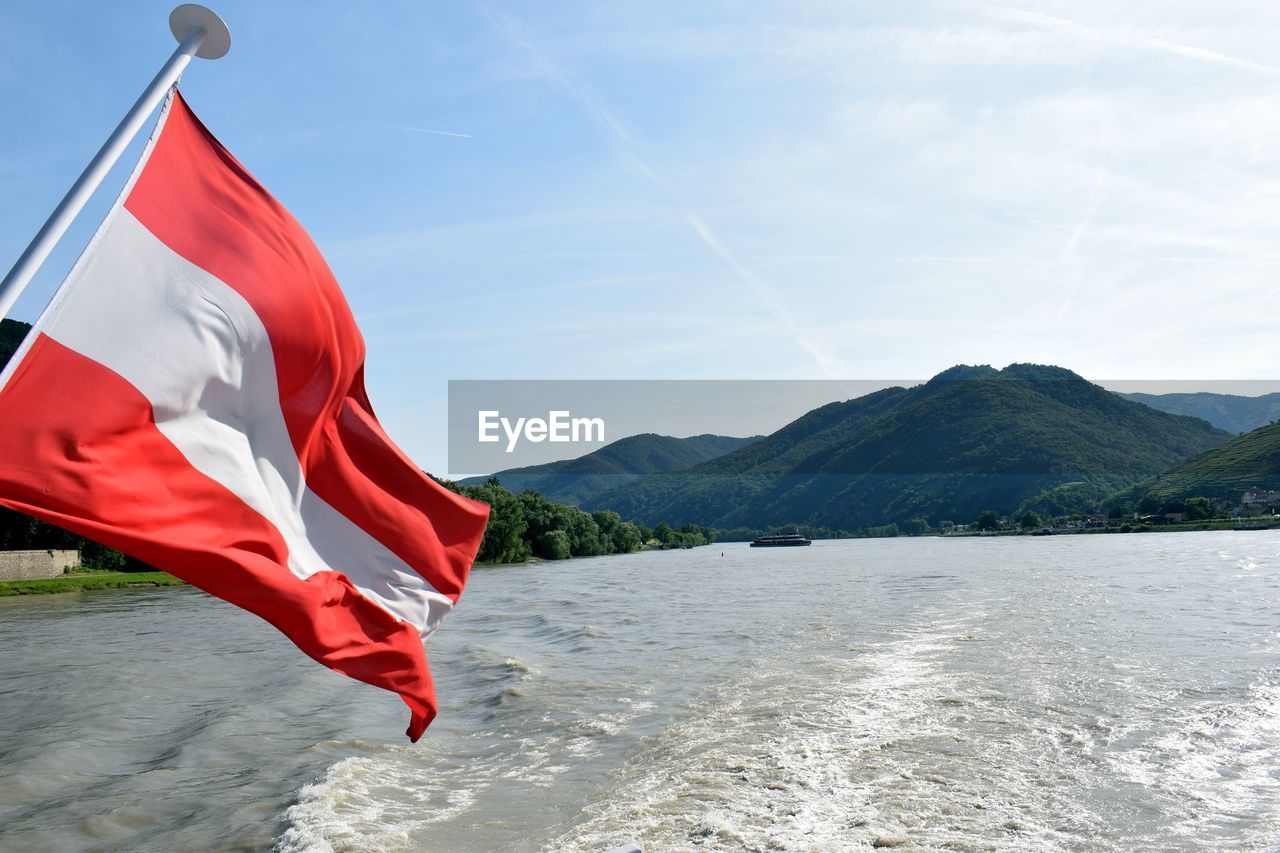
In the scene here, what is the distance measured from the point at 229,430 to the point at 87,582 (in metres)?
59.2

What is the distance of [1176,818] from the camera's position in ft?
30.6

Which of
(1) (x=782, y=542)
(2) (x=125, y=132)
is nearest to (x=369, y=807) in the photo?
(2) (x=125, y=132)

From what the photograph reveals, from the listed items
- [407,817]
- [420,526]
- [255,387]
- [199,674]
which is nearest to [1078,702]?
[407,817]

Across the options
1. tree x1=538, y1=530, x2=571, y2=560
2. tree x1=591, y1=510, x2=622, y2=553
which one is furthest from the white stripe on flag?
tree x1=591, y1=510, x2=622, y2=553

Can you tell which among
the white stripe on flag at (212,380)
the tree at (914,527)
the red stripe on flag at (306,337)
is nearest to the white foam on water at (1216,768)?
the red stripe on flag at (306,337)

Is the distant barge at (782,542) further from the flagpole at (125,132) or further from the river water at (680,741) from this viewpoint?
the flagpole at (125,132)

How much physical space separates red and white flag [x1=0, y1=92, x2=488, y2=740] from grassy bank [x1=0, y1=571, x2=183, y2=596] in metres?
54.0

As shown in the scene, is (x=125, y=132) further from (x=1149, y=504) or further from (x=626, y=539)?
(x=1149, y=504)

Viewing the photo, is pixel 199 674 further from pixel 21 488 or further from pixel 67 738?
pixel 21 488

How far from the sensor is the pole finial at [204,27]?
4672 mm

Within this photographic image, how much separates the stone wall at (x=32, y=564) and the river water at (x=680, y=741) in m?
34.0

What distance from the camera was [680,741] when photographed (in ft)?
43.3

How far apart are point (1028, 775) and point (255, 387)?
32.6ft

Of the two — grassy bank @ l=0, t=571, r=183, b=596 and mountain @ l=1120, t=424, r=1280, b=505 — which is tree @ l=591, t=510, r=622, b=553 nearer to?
grassy bank @ l=0, t=571, r=183, b=596
